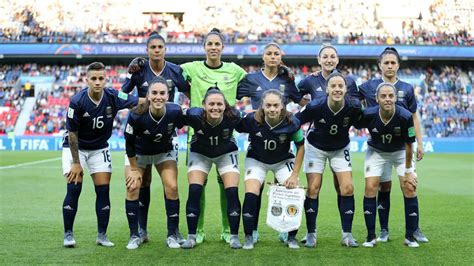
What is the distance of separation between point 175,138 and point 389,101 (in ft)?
8.20

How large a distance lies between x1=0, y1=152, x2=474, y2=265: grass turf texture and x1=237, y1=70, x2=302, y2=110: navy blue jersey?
68.6 inches

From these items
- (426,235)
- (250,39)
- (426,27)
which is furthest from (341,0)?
(426,235)

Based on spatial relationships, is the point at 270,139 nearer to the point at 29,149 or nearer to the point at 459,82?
the point at 29,149

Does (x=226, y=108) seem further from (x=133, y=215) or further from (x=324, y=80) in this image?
(x=133, y=215)

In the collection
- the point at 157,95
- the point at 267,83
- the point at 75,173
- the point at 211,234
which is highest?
the point at 267,83

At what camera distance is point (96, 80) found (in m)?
7.74

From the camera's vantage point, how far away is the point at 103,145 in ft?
26.4

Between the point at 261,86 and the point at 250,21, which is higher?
the point at 250,21

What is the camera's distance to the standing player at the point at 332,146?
25.9 feet

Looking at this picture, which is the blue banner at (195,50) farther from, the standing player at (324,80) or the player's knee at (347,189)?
the player's knee at (347,189)

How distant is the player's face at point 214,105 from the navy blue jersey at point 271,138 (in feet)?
1.38

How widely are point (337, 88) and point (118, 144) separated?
27150 millimetres

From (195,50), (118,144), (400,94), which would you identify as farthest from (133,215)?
(195,50)

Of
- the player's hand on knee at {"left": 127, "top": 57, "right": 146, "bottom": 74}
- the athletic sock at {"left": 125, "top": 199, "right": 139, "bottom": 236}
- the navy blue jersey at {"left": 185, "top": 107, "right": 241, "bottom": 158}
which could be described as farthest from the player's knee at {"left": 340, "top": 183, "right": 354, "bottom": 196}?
the player's hand on knee at {"left": 127, "top": 57, "right": 146, "bottom": 74}
